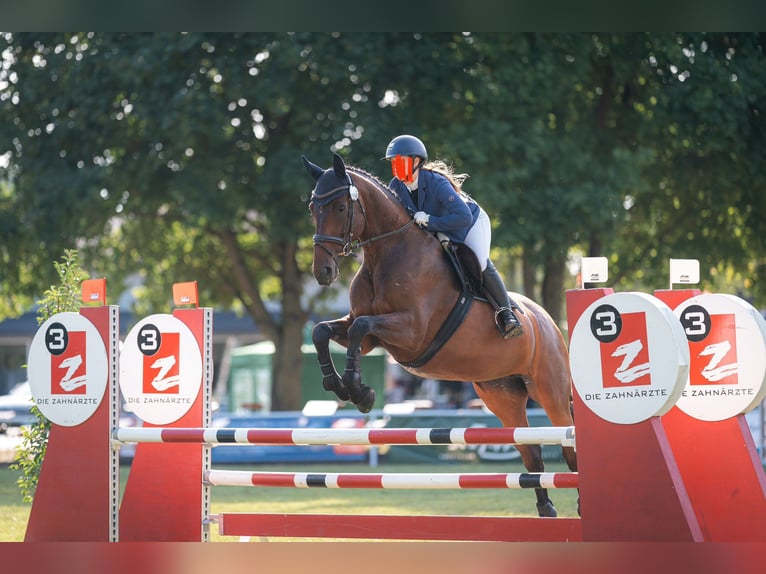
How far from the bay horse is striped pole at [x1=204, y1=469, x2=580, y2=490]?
1.23ft

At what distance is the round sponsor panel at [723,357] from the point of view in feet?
14.1

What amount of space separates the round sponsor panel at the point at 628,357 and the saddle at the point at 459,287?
109cm

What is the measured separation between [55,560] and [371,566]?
134 centimetres

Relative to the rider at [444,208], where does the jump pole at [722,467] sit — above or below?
below

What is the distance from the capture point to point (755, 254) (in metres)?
16.2

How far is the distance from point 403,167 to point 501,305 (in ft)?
2.95

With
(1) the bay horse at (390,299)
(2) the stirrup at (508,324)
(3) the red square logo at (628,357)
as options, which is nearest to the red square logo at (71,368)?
(1) the bay horse at (390,299)

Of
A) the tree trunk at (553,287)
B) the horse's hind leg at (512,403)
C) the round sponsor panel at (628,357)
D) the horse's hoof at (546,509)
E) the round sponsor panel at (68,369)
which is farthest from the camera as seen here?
the tree trunk at (553,287)

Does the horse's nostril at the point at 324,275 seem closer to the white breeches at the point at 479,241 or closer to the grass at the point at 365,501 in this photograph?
the white breeches at the point at 479,241

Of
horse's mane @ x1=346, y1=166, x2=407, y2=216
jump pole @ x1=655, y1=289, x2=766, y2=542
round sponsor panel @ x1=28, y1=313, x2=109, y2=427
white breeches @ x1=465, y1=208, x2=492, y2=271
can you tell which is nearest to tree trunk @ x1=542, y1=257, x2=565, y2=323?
white breeches @ x1=465, y1=208, x2=492, y2=271

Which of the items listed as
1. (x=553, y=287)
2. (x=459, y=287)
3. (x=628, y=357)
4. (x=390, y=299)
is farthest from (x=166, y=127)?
(x=628, y=357)

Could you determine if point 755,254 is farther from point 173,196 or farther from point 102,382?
point 102,382

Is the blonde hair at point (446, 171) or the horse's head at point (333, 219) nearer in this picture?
the horse's head at point (333, 219)

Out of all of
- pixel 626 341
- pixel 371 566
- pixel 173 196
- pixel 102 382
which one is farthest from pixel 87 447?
pixel 173 196
